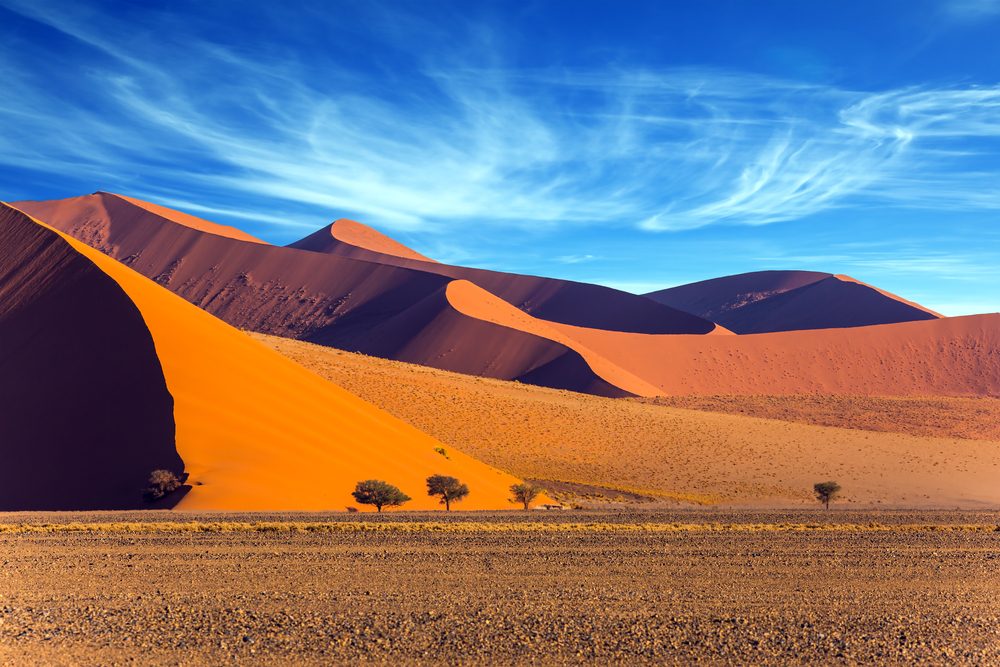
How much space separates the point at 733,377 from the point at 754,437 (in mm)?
33549

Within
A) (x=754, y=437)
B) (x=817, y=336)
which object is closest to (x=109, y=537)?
(x=754, y=437)

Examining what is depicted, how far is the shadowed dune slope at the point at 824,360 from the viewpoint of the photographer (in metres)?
80.2

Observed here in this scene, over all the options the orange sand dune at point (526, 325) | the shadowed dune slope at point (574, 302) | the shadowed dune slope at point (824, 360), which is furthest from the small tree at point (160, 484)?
A: the shadowed dune slope at point (574, 302)

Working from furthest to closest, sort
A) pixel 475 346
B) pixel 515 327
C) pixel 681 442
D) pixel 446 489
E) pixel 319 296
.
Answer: pixel 319 296 → pixel 515 327 → pixel 475 346 → pixel 681 442 → pixel 446 489

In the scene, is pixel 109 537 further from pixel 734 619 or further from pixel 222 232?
pixel 222 232

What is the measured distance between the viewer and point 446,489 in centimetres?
2631

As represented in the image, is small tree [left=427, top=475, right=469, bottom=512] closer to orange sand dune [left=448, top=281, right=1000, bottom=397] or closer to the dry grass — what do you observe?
the dry grass

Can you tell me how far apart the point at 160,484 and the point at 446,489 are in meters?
7.88

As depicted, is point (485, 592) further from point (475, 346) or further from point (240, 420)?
point (475, 346)

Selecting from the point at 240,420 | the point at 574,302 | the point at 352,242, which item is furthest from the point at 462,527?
the point at 352,242

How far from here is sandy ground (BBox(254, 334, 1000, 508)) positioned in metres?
37.3

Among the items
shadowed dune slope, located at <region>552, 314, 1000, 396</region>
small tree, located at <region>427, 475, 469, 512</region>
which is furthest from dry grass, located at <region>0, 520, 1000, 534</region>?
shadowed dune slope, located at <region>552, 314, 1000, 396</region>

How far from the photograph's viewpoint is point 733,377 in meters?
81.4

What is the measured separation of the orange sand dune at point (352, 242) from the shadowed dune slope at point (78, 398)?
117 metres
